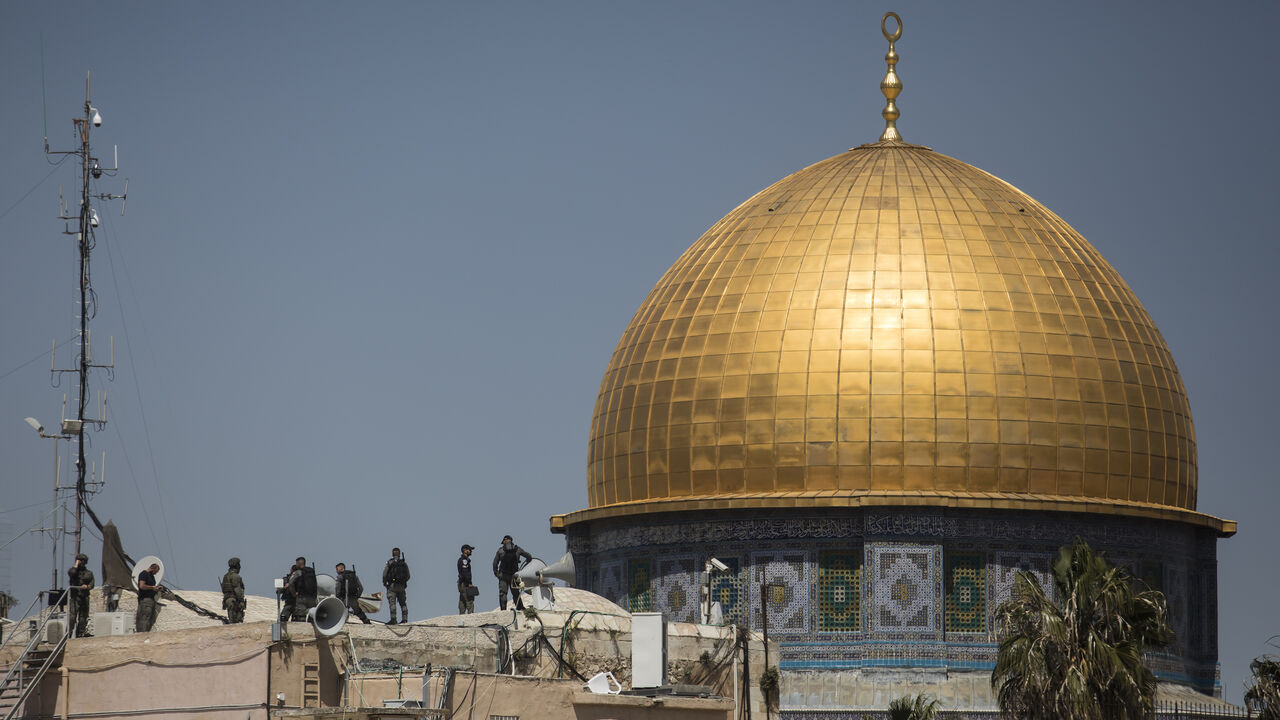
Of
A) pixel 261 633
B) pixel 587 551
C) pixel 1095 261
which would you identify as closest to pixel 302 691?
pixel 261 633

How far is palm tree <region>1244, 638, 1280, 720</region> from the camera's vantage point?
103 ft

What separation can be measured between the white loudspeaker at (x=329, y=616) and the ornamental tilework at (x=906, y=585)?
1352cm

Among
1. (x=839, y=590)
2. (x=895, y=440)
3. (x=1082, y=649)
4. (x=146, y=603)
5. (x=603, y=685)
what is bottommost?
(x=603, y=685)

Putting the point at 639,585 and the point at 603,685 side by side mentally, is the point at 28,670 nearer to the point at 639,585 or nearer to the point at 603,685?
→ the point at 603,685

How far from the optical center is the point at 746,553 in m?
38.6

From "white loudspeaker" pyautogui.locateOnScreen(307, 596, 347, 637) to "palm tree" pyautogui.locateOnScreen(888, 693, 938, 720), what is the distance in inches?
396

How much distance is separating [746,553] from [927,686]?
3329mm

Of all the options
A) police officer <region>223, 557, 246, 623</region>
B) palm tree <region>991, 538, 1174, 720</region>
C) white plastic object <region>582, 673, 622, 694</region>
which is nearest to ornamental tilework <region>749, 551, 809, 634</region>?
palm tree <region>991, 538, 1174, 720</region>

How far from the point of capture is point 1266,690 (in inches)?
1244

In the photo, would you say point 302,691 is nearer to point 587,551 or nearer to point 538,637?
point 538,637

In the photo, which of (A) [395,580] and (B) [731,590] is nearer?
(A) [395,580]

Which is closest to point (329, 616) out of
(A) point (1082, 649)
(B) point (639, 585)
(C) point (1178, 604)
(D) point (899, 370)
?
(A) point (1082, 649)

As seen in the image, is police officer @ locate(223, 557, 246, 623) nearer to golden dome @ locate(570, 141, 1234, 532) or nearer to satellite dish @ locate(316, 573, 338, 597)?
satellite dish @ locate(316, 573, 338, 597)

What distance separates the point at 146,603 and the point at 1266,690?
43.3 ft
